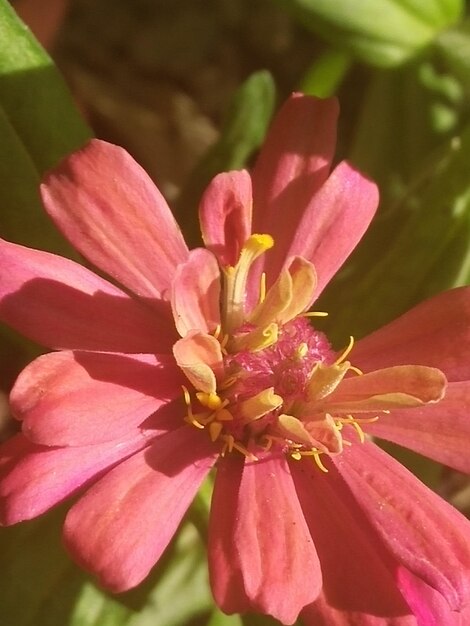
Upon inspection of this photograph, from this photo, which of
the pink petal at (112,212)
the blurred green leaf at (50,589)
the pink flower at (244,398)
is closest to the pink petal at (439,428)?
the pink flower at (244,398)

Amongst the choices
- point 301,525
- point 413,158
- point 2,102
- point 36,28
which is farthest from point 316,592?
point 36,28

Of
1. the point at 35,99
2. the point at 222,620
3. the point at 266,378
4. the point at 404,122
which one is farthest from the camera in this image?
the point at 404,122

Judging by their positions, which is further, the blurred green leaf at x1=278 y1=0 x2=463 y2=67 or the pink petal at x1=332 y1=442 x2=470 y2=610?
the blurred green leaf at x1=278 y1=0 x2=463 y2=67

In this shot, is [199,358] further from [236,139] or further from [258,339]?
[236,139]

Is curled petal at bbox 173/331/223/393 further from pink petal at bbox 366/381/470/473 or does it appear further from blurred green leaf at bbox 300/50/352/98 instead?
blurred green leaf at bbox 300/50/352/98

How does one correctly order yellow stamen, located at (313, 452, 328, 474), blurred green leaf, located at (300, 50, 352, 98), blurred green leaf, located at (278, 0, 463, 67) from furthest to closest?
1. blurred green leaf, located at (300, 50, 352, 98)
2. blurred green leaf, located at (278, 0, 463, 67)
3. yellow stamen, located at (313, 452, 328, 474)

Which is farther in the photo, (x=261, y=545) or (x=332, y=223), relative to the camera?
(x=332, y=223)

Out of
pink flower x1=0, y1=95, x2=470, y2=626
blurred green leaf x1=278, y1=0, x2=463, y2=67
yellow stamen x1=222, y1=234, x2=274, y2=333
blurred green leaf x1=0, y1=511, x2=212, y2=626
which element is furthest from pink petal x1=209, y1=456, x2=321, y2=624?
blurred green leaf x1=278, y1=0, x2=463, y2=67

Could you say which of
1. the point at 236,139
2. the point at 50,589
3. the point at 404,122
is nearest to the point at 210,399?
the point at 50,589
